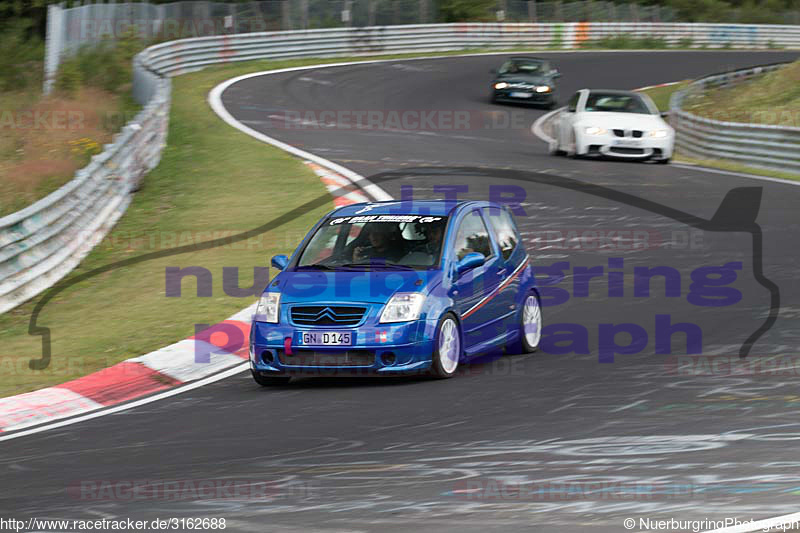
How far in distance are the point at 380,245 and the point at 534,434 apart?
10.2 feet

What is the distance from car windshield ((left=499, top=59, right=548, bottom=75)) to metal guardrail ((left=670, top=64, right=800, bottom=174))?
19.5 feet

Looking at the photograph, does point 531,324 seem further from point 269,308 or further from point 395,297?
point 269,308

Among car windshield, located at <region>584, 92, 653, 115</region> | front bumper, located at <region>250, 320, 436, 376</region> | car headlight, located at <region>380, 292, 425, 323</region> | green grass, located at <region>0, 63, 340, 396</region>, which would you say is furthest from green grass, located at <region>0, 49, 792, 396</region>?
car windshield, located at <region>584, 92, 653, 115</region>

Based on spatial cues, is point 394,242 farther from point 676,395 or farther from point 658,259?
point 658,259

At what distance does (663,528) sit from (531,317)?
566cm

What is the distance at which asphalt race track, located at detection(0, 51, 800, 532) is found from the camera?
229 inches

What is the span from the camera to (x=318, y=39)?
138 feet

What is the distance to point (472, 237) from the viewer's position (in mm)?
10391

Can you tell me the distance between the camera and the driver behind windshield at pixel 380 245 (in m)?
9.96

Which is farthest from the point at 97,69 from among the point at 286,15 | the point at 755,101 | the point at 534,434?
the point at 534,434

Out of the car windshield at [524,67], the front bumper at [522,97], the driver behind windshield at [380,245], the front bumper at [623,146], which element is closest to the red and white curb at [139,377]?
the driver behind windshield at [380,245]

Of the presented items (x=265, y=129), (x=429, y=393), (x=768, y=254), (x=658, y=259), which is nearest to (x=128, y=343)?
(x=429, y=393)

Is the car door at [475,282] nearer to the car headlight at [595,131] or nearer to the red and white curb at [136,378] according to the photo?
the red and white curb at [136,378]

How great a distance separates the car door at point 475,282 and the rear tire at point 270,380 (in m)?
1.46
